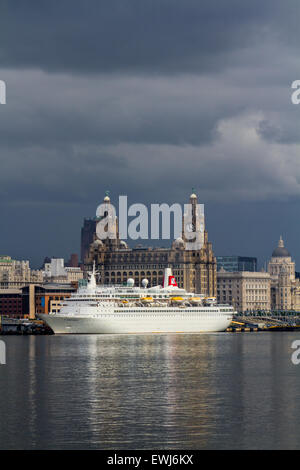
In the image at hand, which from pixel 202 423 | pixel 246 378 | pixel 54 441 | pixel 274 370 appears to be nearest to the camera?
pixel 54 441

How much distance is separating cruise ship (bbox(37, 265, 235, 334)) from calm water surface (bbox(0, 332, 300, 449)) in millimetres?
64566

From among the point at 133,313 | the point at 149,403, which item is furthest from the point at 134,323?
the point at 149,403

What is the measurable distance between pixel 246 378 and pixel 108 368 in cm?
1338

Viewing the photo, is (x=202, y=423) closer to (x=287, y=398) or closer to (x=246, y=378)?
(x=287, y=398)

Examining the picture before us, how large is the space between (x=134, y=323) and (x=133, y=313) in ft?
5.65

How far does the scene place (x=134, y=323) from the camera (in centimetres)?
16125

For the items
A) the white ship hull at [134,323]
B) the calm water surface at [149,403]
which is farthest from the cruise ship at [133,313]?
the calm water surface at [149,403]

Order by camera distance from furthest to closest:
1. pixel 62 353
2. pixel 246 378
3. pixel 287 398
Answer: pixel 62 353, pixel 246 378, pixel 287 398

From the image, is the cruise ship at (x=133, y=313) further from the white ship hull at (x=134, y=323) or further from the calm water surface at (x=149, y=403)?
the calm water surface at (x=149, y=403)

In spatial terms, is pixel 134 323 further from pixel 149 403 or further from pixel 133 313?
pixel 149 403

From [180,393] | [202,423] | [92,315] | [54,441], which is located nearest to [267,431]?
[202,423]

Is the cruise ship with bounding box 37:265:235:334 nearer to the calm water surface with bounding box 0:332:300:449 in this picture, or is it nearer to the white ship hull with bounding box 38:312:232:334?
the white ship hull with bounding box 38:312:232:334

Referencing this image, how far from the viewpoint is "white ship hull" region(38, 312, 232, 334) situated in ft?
516
